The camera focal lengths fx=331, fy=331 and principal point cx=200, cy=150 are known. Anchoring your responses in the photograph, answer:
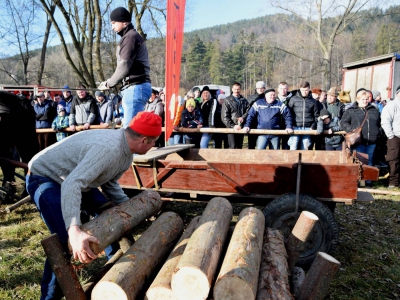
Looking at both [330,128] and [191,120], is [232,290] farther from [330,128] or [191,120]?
[191,120]

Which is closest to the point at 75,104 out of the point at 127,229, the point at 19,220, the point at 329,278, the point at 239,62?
the point at 19,220

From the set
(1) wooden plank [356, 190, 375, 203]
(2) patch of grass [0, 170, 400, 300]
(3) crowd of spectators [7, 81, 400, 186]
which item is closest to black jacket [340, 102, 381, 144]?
(3) crowd of spectators [7, 81, 400, 186]

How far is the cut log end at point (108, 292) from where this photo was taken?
6.07 ft

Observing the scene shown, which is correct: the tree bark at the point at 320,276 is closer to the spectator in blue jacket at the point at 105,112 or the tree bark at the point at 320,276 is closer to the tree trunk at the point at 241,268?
the tree trunk at the point at 241,268

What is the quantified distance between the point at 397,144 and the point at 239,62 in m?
61.6

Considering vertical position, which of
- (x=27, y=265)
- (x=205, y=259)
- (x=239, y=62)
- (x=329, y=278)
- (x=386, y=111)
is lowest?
(x=27, y=265)

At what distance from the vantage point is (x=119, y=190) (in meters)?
2.95

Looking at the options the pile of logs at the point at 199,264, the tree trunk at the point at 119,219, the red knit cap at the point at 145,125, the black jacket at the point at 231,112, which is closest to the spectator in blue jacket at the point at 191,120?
the black jacket at the point at 231,112

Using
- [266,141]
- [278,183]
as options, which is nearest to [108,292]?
[278,183]

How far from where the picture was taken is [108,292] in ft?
6.15

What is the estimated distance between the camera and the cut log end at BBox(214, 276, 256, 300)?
1824 mm

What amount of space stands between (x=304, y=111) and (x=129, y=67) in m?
4.07

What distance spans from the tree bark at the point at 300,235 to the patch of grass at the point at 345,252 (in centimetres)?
81

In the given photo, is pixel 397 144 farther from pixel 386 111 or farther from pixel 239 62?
pixel 239 62
